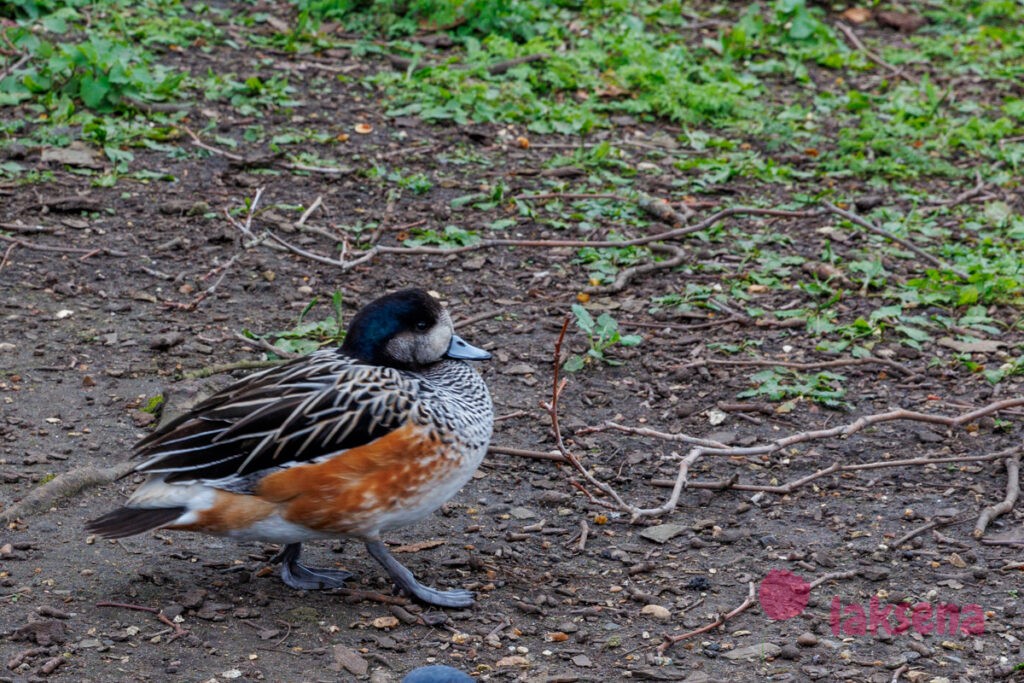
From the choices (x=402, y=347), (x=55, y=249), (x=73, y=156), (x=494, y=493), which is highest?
(x=402, y=347)

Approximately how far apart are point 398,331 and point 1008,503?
234 centimetres

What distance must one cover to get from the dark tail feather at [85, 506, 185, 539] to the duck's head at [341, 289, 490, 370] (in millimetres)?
867

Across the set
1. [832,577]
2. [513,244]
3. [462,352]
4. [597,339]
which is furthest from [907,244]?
[462,352]

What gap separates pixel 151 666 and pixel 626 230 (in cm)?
398

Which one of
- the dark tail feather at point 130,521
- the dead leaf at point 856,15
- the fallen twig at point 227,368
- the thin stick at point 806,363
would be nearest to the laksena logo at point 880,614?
the thin stick at point 806,363

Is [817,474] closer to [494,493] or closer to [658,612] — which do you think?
[658,612]

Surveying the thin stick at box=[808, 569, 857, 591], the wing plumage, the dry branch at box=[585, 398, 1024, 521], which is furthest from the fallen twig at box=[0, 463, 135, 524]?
the thin stick at box=[808, 569, 857, 591]

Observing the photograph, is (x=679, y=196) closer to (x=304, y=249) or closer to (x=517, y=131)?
(x=517, y=131)

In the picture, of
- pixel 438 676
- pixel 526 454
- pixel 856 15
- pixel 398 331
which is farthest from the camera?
pixel 856 15

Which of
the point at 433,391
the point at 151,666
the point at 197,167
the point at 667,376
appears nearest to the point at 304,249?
the point at 197,167

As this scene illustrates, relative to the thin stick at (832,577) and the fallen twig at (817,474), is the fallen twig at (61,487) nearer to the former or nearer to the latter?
the fallen twig at (817,474)

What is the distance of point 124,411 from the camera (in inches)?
212

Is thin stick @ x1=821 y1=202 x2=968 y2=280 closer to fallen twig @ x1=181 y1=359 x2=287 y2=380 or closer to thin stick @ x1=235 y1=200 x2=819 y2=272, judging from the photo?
thin stick @ x1=235 y1=200 x2=819 y2=272

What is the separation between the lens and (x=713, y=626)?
13.6 ft
